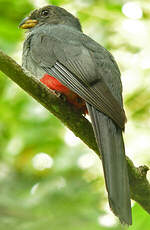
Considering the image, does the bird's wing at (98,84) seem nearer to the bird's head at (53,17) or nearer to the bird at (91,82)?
the bird at (91,82)

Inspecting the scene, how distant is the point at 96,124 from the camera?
3.28 m

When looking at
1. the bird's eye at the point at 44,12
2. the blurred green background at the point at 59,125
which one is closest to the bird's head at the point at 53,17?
the bird's eye at the point at 44,12

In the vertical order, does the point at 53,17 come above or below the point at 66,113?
above

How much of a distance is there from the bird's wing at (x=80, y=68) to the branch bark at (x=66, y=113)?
16 cm

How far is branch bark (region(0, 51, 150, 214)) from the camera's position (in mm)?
3168

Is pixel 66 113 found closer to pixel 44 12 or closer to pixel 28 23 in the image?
pixel 28 23

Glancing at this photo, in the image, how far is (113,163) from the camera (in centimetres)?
311

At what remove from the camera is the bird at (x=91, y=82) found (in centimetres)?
305

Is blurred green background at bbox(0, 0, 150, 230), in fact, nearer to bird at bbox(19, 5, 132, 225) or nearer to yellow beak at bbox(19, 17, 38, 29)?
yellow beak at bbox(19, 17, 38, 29)

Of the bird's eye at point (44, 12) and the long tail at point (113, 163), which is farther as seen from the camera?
the bird's eye at point (44, 12)

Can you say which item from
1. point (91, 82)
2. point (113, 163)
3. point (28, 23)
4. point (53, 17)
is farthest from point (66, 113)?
point (53, 17)

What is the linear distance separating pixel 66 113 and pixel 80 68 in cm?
42

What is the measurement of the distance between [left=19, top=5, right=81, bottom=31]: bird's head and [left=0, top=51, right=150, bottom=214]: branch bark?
1.73 m

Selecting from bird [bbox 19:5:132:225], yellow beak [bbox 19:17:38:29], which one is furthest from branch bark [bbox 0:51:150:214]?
yellow beak [bbox 19:17:38:29]
